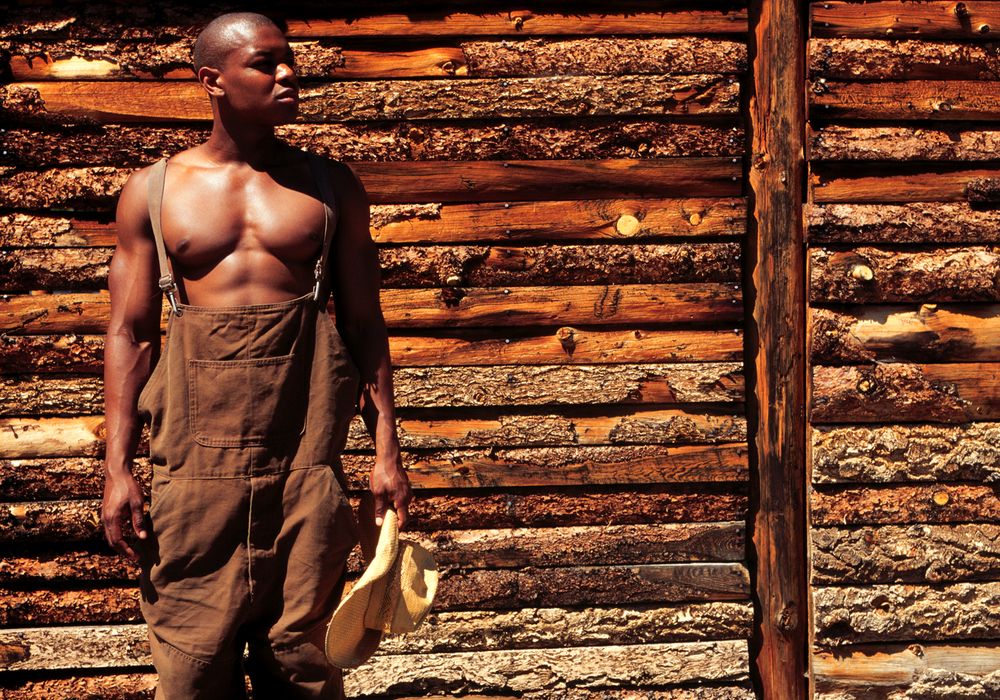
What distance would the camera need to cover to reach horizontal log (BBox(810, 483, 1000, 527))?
431 cm

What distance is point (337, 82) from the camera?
4152 millimetres

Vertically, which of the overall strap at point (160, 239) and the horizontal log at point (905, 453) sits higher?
the overall strap at point (160, 239)

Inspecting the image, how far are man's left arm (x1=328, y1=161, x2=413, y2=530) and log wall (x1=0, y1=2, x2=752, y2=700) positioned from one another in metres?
0.95

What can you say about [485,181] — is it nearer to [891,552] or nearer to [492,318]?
[492,318]

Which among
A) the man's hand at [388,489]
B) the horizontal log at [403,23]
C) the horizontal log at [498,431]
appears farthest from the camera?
the horizontal log at [498,431]

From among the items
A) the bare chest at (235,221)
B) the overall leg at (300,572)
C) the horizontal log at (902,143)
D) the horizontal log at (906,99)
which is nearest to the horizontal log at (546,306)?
the horizontal log at (902,143)

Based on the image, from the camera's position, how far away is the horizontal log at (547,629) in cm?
427

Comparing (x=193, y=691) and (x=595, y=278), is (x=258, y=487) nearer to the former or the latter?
(x=193, y=691)

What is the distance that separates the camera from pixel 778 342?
14.1ft

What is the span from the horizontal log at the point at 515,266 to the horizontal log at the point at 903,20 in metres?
0.93

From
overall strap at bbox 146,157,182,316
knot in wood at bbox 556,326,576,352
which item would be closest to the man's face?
overall strap at bbox 146,157,182,316

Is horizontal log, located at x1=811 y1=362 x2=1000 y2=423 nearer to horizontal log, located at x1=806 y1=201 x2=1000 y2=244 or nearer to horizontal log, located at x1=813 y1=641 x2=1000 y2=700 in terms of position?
horizontal log, located at x1=806 y1=201 x2=1000 y2=244

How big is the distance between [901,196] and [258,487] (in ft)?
9.02

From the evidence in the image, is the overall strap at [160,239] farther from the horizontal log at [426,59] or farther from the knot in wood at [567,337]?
the knot in wood at [567,337]
